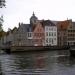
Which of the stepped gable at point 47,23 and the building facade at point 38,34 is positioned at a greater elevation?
the stepped gable at point 47,23

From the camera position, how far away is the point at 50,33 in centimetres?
16575

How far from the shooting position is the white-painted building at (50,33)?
16212 cm

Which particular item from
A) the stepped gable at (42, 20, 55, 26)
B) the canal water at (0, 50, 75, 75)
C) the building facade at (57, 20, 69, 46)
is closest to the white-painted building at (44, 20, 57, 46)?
the stepped gable at (42, 20, 55, 26)

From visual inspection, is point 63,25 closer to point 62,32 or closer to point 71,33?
point 62,32

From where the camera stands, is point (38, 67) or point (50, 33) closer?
point (38, 67)

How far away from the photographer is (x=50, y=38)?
163875 millimetres

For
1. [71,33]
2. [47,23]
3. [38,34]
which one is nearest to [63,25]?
[71,33]

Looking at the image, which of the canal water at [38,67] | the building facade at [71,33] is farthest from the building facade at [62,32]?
the canal water at [38,67]

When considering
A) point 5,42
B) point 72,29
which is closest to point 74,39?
point 72,29

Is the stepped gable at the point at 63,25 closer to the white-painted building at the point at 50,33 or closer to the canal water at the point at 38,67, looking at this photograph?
the white-painted building at the point at 50,33

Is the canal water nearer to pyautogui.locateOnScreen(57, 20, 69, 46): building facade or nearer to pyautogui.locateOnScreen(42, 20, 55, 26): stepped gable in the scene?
pyautogui.locateOnScreen(42, 20, 55, 26): stepped gable

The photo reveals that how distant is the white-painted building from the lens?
162 m

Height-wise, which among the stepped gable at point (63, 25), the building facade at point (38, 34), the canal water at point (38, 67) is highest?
the stepped gable at point (63, 25)

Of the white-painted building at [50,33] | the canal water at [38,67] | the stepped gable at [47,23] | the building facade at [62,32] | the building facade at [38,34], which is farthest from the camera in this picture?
the building facade at [62,32]
